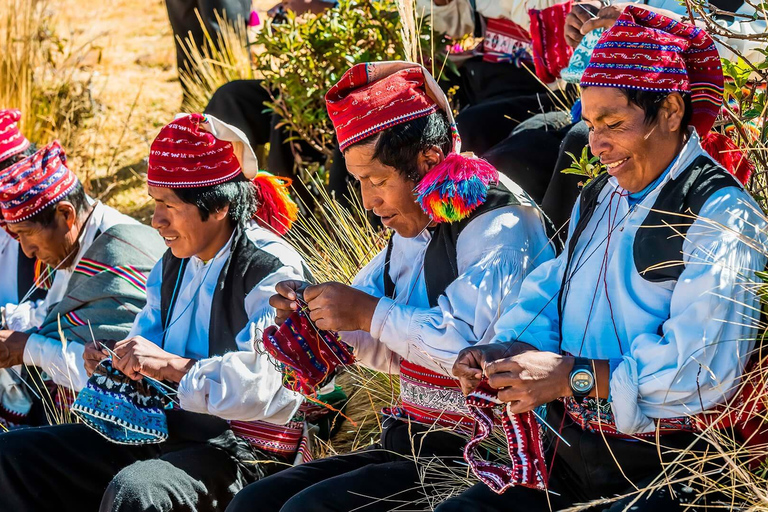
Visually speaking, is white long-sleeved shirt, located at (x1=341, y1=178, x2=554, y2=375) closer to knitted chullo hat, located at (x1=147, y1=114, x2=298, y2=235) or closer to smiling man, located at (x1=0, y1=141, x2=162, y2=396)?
knitted chullo hat, located at (x1=147, y1=114, x2=298, y2=235)

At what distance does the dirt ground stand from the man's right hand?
384 cm

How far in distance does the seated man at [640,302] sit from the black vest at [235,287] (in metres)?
1.09

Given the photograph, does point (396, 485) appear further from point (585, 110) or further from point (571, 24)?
point (571, 24)

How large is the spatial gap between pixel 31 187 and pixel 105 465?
53.2 inches

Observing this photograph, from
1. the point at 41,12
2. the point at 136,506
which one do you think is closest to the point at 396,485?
the point at 136,506

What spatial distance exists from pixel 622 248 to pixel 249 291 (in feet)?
4.69

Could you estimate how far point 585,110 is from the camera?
9.04ft

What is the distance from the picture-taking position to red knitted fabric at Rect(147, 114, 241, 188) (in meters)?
3.66

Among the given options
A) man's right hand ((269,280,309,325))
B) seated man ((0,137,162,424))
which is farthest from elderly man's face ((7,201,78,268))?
man's right hand ((269,280,309,325))

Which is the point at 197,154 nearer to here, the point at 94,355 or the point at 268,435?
the point at 94,355

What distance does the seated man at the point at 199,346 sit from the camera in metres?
3.35

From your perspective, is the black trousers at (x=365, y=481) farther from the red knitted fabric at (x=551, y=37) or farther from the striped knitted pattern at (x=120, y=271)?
the red knitted fabric at (x=551, y=37)

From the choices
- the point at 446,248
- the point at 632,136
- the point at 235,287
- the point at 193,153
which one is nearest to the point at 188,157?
the point at 193,153

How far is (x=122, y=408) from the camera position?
3398 millimetres
